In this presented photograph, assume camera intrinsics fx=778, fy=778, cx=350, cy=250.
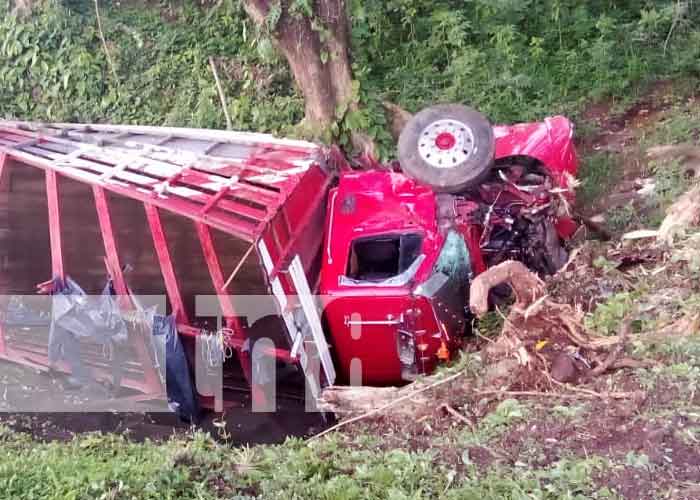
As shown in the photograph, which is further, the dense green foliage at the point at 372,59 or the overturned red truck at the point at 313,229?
the dense green foliage at the point at 372,59

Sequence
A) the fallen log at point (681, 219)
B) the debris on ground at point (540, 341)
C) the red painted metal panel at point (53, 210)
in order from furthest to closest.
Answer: the red painted metal panel at point (53, 210), the fallen log at point (681, 219), the debris on ground at point (540, 341)

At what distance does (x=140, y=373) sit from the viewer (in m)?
6.27

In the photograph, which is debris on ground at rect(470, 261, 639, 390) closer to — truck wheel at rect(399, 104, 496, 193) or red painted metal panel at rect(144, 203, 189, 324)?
truck wheel at rect(399, 104, 496, 193)

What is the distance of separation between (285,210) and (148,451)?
83.0 inches

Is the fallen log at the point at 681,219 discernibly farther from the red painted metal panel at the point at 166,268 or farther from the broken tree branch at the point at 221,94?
the broken tree branch at the point at 221,94

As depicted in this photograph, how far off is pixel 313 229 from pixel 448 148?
1272mm

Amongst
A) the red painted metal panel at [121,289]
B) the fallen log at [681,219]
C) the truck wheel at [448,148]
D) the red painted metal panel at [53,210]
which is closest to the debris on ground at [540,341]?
the fallen log at [681,219]

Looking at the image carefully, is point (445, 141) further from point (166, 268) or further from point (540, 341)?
point (166, 268)

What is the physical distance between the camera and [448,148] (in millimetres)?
6262

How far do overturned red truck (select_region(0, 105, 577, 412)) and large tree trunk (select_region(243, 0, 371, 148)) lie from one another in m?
0.85

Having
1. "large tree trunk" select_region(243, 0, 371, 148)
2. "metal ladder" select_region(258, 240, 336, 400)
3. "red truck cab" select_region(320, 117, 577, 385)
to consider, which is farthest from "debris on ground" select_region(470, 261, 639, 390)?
"large tree trunk" select_region(243, 0, 371, 148)

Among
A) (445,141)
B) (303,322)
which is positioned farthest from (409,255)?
(445,141)

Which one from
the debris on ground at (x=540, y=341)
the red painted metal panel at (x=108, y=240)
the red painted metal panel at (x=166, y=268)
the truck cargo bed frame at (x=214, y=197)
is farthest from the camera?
the red painted metal panel at (x=108, y=240)

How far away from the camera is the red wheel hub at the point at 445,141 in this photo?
20.6ft
